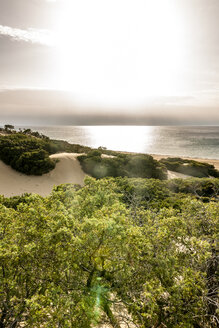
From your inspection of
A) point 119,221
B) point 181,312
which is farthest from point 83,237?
point 181,312

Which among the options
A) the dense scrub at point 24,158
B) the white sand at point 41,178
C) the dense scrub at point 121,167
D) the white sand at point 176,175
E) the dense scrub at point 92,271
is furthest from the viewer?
the white sand at point 176,175

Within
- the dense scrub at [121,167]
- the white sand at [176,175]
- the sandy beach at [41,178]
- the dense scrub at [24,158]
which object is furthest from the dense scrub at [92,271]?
the white sand at [176,175]

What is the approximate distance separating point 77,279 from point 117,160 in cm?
2492

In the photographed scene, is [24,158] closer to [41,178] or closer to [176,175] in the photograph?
[41,178]

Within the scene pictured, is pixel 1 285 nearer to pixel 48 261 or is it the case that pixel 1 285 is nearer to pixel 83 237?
pixel 48 261

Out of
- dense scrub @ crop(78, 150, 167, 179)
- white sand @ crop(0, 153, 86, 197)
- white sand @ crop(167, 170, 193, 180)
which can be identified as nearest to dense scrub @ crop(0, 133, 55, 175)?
white sand @ crop(0, 153, 86, 197)

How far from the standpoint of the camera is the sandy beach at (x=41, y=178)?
22.4 m

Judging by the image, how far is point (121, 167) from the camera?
29031 millimetres

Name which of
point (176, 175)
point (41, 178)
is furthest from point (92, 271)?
point (176, 175)

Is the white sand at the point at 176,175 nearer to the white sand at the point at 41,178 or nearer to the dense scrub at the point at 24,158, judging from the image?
the white sand at the point at 41,178

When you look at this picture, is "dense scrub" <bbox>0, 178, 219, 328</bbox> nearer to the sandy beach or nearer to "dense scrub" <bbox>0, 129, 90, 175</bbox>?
the sandy beach

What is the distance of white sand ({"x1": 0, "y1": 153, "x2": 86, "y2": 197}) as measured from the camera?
2244cm

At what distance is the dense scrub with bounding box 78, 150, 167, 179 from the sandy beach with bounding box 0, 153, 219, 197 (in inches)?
65.3

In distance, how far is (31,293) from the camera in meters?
5.25
